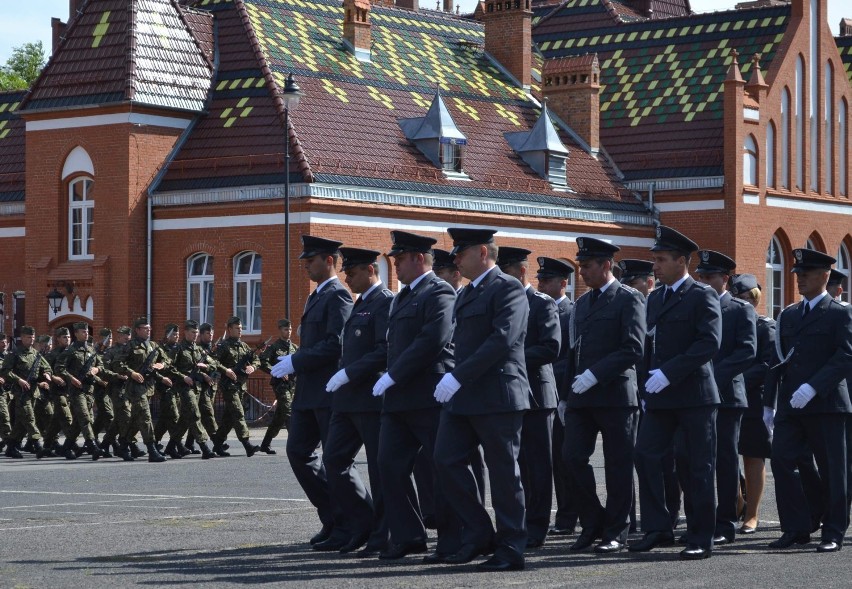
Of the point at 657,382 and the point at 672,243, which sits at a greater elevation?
the point at 672,243

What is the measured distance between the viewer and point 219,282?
37406mm

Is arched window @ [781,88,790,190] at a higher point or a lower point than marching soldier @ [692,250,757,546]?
higher

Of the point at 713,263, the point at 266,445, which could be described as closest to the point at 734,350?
the point at 713,263

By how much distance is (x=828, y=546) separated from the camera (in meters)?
12.2

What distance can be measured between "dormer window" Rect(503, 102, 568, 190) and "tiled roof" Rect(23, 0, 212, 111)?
861cm

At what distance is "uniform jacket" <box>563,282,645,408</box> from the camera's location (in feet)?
40.2

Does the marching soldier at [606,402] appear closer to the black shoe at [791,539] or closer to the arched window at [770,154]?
the black shoe at [791,539]

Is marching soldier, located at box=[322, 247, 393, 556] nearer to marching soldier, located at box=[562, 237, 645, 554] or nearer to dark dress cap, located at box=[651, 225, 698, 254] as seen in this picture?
marching soldier, located at box=[562, 237, 645, 554]

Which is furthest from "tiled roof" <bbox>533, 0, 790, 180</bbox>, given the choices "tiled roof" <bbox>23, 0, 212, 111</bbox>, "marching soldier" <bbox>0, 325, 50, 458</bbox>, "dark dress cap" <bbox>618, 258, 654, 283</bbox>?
"dark dress cap" <bbox>618, 258, 654, 283</bbox>

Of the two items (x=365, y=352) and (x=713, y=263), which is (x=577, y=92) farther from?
(x=365, y=352)

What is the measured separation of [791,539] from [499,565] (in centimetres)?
265

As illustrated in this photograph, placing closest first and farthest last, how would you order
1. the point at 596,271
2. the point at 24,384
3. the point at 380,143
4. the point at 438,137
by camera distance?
1. the point at 596,271
2. the point at 24,384
3. the point at 380,143
4. the point at 438,137

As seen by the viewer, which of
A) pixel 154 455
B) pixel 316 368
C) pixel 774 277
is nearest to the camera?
pixel 316 368

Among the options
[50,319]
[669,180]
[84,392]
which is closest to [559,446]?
[84,392]
